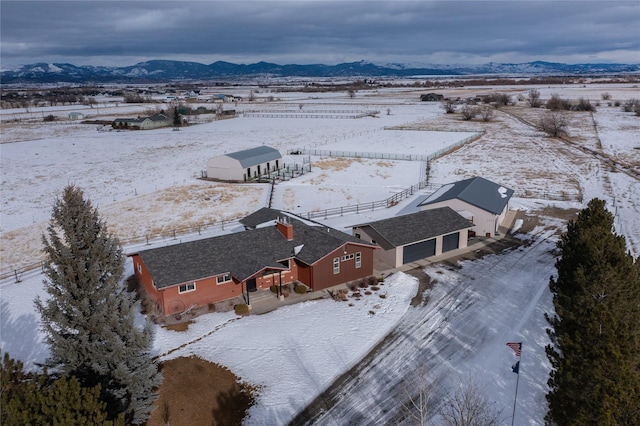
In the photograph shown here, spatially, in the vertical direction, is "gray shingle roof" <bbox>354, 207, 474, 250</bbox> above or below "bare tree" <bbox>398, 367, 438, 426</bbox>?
above

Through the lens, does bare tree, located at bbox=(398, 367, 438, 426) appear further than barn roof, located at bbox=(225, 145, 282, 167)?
No

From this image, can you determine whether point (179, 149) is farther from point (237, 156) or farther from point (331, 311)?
point (331, 311)

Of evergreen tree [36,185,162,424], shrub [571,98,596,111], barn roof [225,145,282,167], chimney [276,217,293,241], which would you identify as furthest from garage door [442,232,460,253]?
shrub [571,98,596,111]

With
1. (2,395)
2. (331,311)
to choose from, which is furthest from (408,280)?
(2,395)

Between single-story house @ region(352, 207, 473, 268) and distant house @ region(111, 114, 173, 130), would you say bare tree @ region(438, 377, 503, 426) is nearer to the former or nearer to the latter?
single-story house @ region(352, 207, 473, 268)

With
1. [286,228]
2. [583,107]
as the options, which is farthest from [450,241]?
[583,107]

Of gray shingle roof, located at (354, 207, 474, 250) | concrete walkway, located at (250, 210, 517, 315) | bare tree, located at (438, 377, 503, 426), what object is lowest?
concrete walkway, located at (250, 210, 517, 315)

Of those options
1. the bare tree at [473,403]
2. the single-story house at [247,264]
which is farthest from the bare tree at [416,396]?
the single-story house at [247,264]

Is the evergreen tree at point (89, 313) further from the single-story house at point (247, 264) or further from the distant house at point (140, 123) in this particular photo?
the distant house at point (140, 123)
